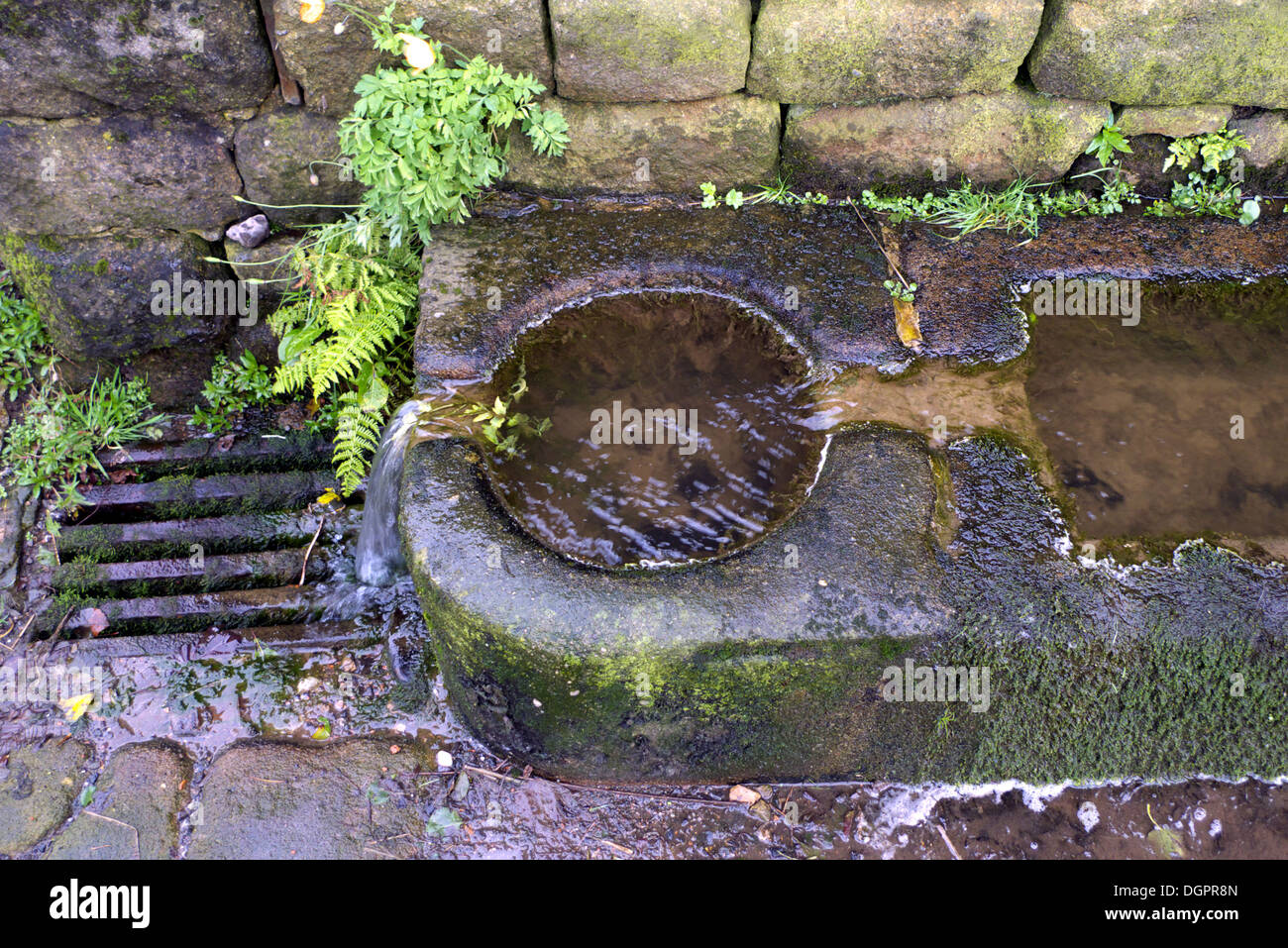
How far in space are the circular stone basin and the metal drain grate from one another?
1.04 m

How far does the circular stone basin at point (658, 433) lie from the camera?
2.83 m

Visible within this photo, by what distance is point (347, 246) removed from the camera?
11.5ft

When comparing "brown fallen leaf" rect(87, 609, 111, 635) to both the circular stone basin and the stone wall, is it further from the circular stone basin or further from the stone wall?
the circular stone basin

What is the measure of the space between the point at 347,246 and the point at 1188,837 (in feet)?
12.2

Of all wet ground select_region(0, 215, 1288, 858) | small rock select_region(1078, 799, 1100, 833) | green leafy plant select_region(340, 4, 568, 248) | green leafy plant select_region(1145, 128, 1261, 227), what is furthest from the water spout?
green leafy plant select_region(1145, 128, 1261, 227)

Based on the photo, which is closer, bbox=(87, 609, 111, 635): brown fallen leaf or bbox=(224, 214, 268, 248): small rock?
bbox=(87, 609, 111, 635): brown fallen leaf

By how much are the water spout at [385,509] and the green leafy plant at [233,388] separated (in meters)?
0.88

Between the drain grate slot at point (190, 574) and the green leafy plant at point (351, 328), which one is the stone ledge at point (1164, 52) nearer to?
the green leafy plant at point (351, 328)

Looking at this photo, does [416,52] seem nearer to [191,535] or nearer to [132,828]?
[191,535]

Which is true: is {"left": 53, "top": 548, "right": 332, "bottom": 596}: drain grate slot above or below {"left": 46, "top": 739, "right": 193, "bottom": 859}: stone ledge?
above

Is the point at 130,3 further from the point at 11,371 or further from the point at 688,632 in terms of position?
the point at 688,632

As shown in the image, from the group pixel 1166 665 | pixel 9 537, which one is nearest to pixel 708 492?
pixel 1166 665

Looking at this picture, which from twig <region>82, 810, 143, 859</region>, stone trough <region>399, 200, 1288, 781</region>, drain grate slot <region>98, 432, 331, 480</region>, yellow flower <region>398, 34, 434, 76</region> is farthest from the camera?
drain grate slot <region>98, 432, 331, 480</region>

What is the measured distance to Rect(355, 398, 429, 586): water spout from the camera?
9.79 feet
